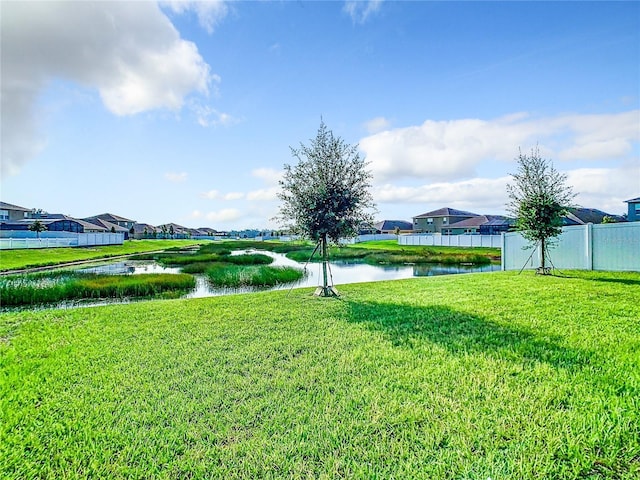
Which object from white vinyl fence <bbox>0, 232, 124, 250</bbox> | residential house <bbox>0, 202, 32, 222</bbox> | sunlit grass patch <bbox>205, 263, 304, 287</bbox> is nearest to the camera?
sunlit grass patch <bbox>205, 263, 304, 287</bbox>

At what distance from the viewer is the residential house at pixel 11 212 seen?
5216cm

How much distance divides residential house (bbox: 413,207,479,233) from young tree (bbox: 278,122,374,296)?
1846 inches

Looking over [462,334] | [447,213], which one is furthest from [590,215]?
[462,334]

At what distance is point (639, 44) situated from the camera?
9.12 meters

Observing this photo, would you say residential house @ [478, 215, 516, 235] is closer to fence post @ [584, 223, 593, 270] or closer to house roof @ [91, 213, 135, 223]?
fence post @ [584, 223, 593, 270]

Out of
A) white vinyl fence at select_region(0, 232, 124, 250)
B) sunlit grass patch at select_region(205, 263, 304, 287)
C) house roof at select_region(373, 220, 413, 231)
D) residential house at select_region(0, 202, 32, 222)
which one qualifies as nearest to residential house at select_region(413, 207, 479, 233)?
house roof at select_region(373, 220, 413, 231)

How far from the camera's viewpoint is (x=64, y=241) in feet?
118

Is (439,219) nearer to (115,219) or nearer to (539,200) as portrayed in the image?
(539,200)

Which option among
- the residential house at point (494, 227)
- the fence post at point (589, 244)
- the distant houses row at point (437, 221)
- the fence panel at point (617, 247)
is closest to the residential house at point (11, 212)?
the distant houses row at point (437, 221)

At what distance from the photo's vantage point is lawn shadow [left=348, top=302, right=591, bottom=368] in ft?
13.3

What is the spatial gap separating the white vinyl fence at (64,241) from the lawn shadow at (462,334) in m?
35.9

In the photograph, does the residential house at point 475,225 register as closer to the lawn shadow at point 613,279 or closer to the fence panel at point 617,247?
the fence panel at point 617,247

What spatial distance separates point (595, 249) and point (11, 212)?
7079cm

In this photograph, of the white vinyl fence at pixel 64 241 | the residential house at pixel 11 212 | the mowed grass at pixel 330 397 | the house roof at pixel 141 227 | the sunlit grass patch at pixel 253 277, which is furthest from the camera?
the house roof at pixel 141 227
